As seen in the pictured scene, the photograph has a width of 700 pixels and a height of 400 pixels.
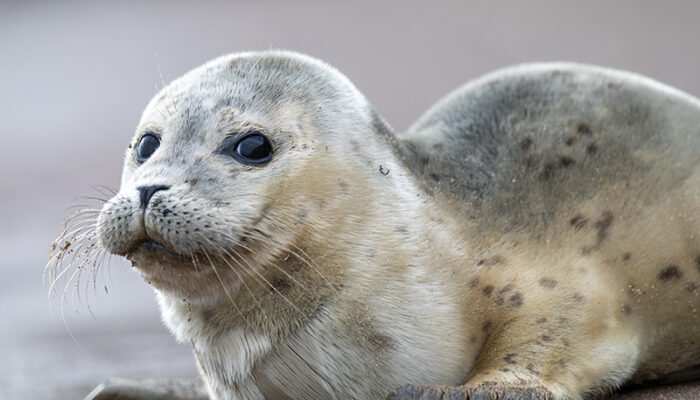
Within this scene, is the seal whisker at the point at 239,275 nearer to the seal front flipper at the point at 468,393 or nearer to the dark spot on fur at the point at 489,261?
the seal front flipper at the point at 468,393

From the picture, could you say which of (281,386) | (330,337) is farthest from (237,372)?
(330,337)

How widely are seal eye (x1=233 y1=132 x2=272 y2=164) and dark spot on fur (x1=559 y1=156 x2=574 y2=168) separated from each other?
1.09m

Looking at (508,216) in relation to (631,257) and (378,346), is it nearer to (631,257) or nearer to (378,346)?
(631,257)

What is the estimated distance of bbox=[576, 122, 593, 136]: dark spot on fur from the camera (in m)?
3.28

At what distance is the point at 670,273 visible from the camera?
9.99ft

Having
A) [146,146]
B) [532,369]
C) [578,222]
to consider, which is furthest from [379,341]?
[146,146]

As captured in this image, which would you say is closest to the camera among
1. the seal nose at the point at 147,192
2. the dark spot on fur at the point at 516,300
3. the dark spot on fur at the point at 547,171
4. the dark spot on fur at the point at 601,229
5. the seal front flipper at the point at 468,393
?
the seal front flipper at the point at 468,393

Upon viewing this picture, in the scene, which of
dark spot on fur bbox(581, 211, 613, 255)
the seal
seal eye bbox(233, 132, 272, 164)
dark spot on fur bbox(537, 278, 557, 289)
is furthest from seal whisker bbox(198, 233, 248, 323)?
dark spot on fur bbox(581, 211, 613, 255)

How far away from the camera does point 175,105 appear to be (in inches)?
114

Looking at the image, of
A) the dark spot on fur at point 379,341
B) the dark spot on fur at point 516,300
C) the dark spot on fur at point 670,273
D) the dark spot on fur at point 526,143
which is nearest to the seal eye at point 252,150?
the dark spot on fur at point 379,341

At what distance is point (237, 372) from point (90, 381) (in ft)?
7.67

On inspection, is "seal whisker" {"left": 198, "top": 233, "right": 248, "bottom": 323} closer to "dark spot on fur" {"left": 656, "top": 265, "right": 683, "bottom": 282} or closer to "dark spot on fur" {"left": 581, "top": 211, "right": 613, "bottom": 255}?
"dark spot on fur" {"left": 581, "top": 211, "right": 613, "bottom": 255}

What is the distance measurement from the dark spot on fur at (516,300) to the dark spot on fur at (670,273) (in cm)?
51

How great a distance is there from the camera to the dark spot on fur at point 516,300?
2.89 meters
